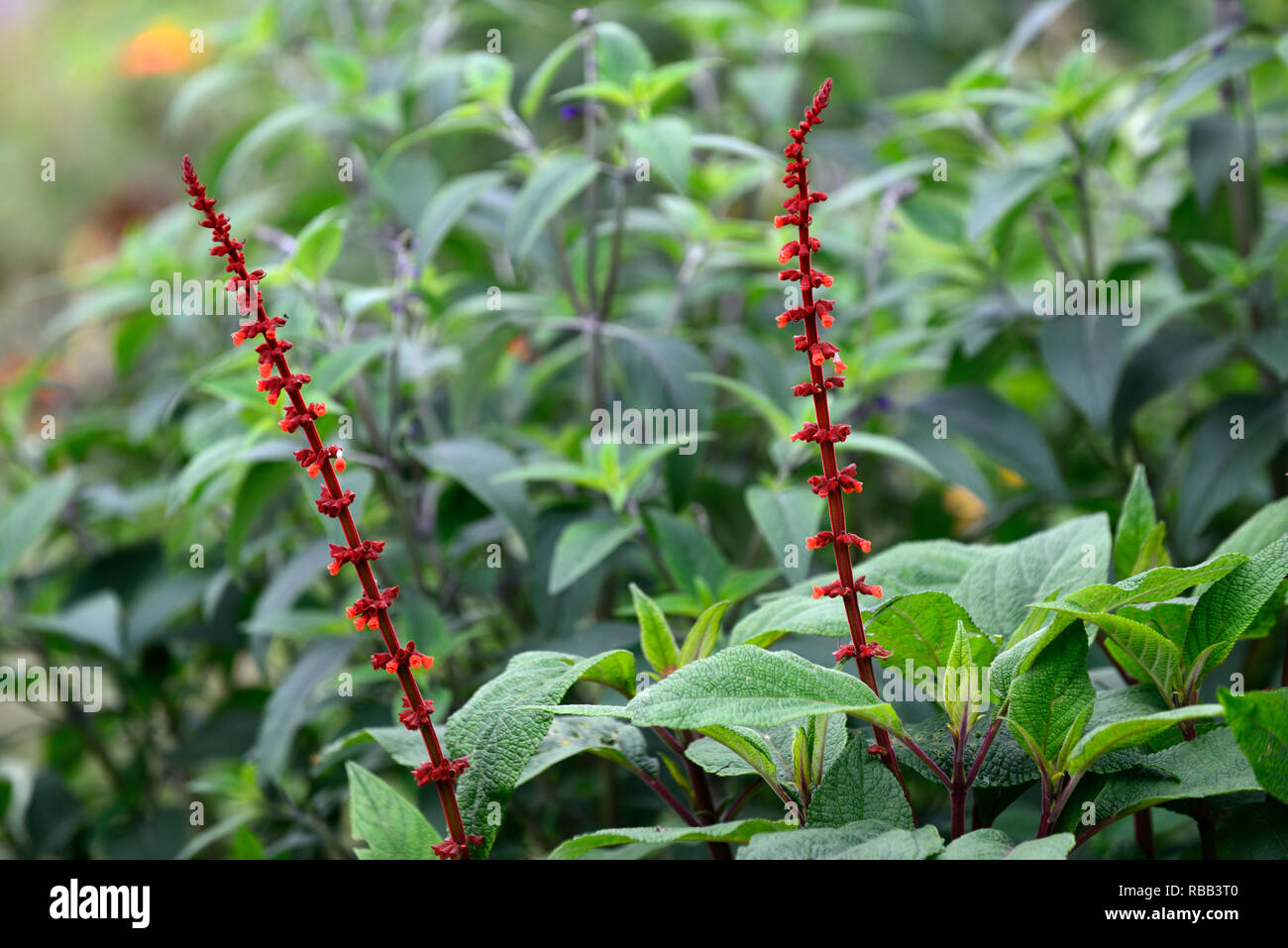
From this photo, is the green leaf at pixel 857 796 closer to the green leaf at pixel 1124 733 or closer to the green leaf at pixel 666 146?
the green leaf at pixel 1124 733

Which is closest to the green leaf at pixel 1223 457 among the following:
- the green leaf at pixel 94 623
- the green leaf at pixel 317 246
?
the green leaf at pixel 317 246

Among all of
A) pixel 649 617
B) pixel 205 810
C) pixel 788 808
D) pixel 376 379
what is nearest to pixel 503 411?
pixel 376 379

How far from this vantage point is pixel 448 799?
1.91 feet

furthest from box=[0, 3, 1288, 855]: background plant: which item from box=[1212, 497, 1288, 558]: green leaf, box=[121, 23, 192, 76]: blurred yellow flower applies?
box=[121, 23, 192, 76]: blurred yellow flower

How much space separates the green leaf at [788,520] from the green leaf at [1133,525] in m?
0.23

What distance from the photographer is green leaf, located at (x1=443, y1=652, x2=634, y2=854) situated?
60 cm

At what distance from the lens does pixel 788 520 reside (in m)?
0.89

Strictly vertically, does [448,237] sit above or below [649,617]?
above

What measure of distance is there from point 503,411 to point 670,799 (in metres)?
0.81

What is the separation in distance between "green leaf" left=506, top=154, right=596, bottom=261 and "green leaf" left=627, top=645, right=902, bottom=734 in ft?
1.79
